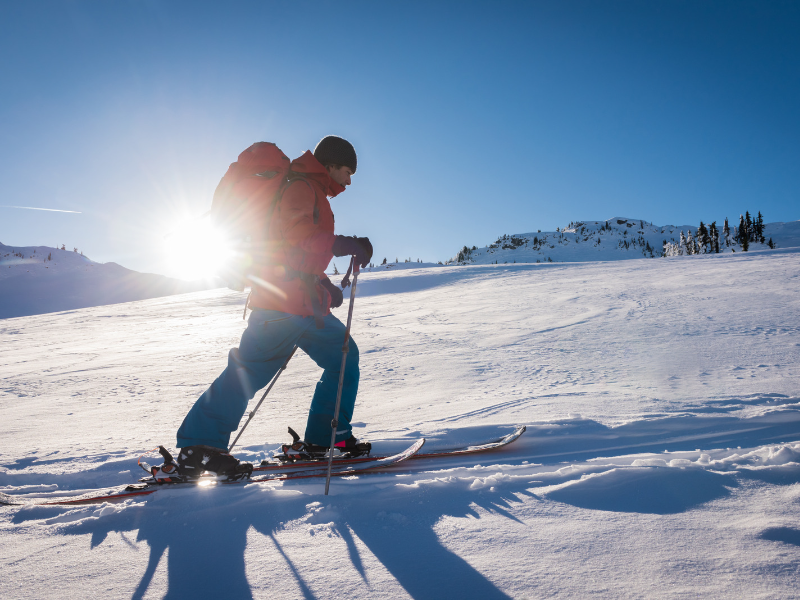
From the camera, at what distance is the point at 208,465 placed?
6.94ft

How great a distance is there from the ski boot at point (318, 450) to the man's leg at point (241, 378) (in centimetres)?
44

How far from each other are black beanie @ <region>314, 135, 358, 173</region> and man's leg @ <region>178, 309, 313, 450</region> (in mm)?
952

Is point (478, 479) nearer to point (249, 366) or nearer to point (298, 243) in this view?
point (249, 366)

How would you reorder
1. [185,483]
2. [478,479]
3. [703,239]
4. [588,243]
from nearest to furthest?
1. [478,479]
2. [185,483]
3. [703,239]
4. [588,243]

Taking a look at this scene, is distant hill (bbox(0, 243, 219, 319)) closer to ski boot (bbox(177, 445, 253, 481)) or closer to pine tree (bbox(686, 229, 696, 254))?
ski boot (bbox(177, 445, 253, 481))

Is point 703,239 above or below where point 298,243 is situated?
above

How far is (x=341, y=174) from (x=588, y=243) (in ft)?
341

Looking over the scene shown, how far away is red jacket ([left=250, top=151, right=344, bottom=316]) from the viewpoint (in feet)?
6.77

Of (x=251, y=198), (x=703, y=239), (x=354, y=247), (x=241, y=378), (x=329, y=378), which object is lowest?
(x=329, y=378)

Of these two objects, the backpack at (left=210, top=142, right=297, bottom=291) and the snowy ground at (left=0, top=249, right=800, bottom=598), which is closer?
the snowy ground at (left=0, top=249, right=800, bottom=598)

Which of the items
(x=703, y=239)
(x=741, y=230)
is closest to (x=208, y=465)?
(x=703, y=239)

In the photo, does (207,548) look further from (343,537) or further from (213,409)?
(213,409)

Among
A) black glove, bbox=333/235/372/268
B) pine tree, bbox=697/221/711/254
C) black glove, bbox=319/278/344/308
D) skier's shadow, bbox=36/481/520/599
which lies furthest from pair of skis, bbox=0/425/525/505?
pine tree, bbox=697/221/711/254

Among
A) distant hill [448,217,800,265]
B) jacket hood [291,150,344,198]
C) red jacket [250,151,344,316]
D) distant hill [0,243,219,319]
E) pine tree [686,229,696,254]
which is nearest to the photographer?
red jacket [250,151,344,316]
